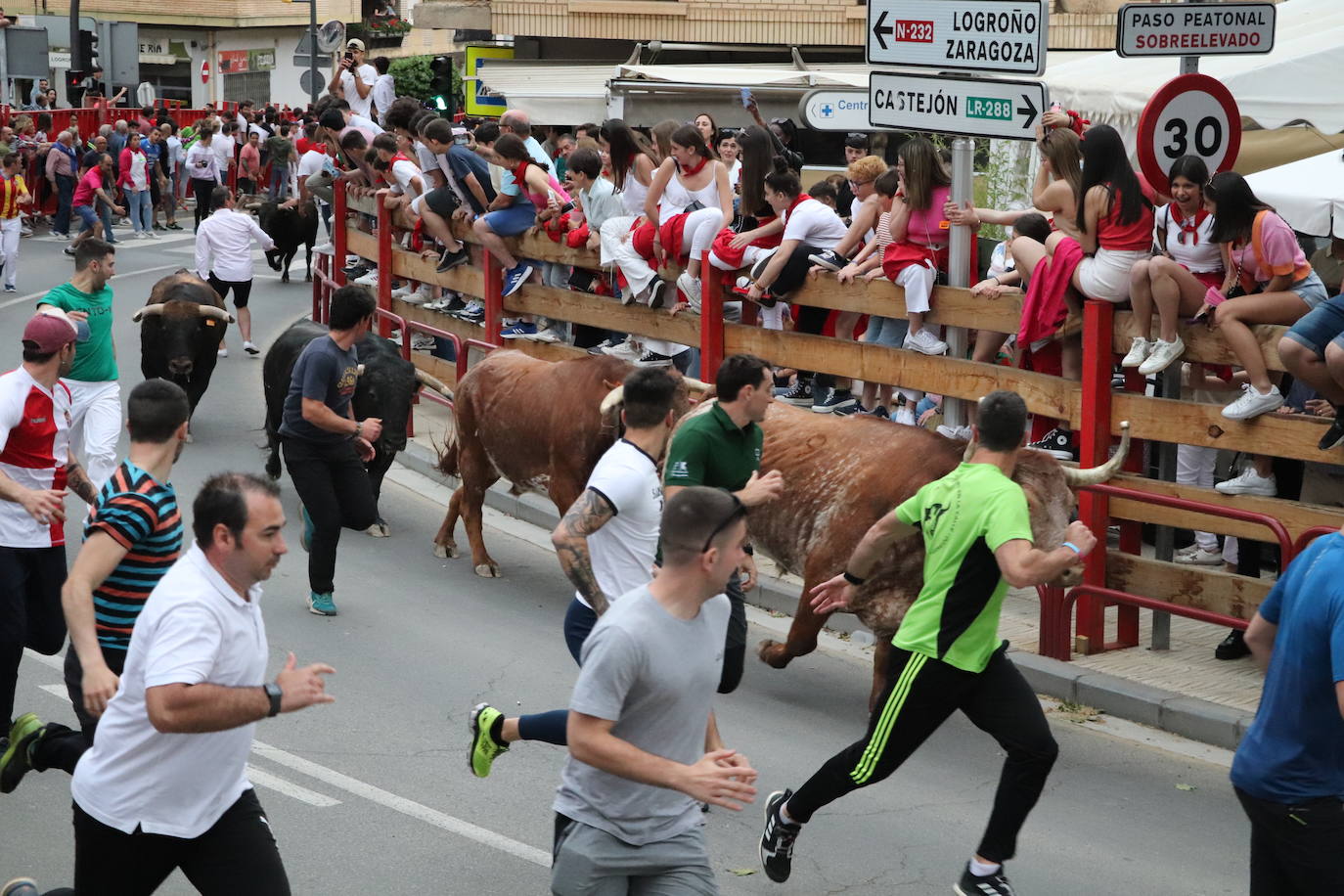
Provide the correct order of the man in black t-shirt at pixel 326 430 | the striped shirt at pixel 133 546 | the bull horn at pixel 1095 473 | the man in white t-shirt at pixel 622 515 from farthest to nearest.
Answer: the man in black t-shirt at pixel 326 430, the bull horn at pixel 1095 473, the man in white t-shirt at pixel 622 515, the striped shirt at pixel 133 546

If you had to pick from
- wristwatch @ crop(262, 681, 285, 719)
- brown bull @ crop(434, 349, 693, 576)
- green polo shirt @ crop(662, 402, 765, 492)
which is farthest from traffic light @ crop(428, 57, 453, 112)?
wristwatch @ crop(262, 681, 285, 719)

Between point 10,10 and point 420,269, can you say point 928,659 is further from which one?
point 10,10

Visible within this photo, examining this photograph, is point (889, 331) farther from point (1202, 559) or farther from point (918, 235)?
point (1202, 559)

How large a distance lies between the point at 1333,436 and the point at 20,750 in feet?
19.2

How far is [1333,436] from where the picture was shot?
7914 mm

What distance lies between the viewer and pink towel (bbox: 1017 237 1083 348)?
29.7ft

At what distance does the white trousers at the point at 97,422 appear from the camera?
406 inches

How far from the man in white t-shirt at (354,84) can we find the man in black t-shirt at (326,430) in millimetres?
12465

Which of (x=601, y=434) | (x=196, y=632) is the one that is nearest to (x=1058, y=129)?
(x=601, y=434)

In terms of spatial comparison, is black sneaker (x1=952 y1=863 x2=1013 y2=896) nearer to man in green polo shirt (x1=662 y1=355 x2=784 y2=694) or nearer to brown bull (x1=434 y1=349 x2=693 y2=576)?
man in green polo shirt (x1=662 y1=355 x2=784 y2=694)

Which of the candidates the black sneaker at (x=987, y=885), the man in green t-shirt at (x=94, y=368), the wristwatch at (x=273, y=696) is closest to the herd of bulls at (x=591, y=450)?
the black sneaker at (x=987, y=885)

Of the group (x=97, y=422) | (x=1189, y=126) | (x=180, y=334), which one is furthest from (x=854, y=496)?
(x=180, y=334)

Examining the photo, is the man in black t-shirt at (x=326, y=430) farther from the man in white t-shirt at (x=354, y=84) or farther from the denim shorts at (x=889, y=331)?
the man in white t-shirt at (x=354, y=84)

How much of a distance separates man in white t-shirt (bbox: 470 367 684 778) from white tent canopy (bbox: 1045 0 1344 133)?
20.9ft
